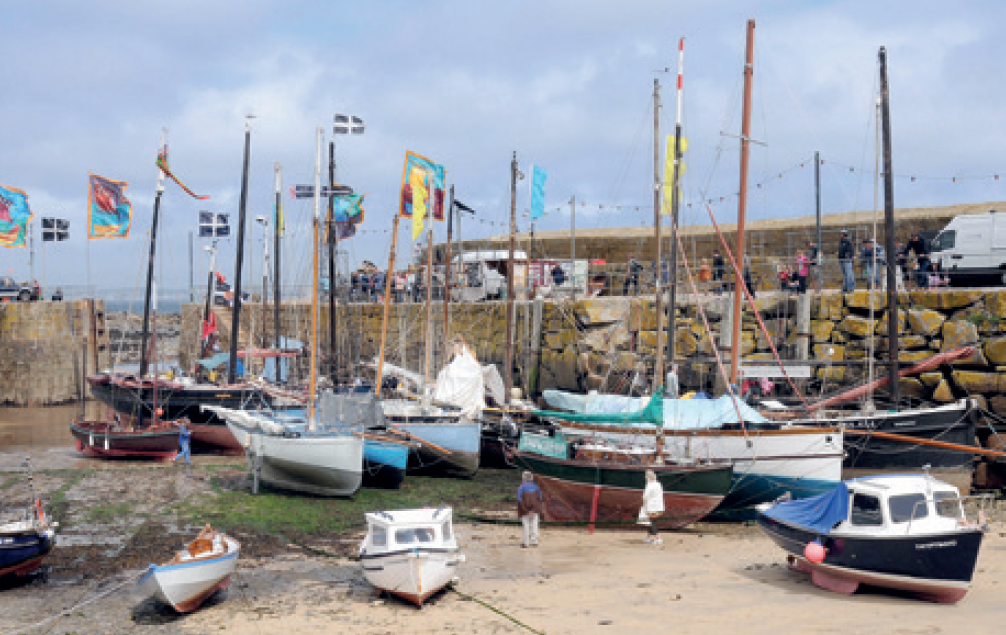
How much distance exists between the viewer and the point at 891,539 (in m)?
16.0

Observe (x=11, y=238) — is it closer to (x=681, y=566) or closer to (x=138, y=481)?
(x=138, y=481)

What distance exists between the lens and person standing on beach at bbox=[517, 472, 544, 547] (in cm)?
2075

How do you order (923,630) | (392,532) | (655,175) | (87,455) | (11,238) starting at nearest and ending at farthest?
(923,630) → (392,532) → (655,175) → (87,455) → (11,238)

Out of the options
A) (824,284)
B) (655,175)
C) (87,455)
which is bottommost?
(87,455)

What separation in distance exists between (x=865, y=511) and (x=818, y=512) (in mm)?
1003

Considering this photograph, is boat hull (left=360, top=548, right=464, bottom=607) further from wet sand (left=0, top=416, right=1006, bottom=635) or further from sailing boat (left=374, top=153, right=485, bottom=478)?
sailing boat (left=374, top=153, right=485, bottom=478)

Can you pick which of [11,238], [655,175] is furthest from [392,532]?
[11,238]

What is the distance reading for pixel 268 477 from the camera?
1043 inches

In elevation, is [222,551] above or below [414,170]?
below

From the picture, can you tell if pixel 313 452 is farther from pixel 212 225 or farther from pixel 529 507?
pixel 212 225

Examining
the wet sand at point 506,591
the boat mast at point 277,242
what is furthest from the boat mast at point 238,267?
the wet sand at point 506,591

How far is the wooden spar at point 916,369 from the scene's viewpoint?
92.0 ft

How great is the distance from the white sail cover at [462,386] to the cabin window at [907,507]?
17.5m

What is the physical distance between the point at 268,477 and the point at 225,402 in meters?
11.4
